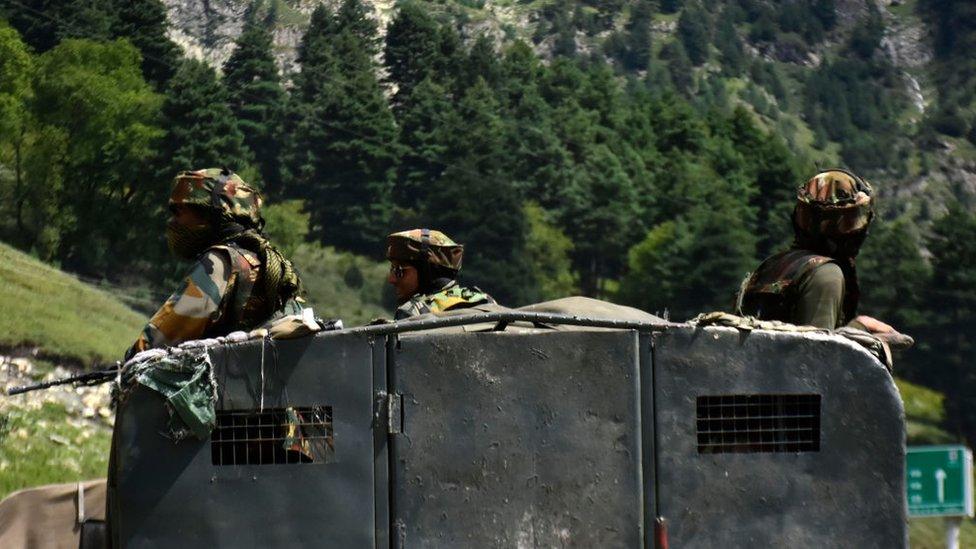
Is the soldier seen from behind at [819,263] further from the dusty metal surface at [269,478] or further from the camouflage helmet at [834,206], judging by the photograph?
the dusty metal surface at [269,478]

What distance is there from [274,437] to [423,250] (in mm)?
4772

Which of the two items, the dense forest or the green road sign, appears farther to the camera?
the dense forest

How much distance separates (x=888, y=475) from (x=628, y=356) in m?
0.89

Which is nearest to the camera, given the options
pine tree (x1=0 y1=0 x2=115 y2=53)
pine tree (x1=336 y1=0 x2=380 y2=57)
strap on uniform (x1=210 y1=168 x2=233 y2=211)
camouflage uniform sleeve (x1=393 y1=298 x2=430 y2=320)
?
strap on uniform (x1=210 y1=168 x2=233 y2=211)

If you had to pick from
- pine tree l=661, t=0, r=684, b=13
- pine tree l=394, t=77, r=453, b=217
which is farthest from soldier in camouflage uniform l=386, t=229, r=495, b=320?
pine tree l=661, t=0, r=684, b=13

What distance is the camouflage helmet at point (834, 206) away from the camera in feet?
23.3

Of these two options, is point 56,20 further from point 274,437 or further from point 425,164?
point 274,437

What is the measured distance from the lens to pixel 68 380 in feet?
20.0

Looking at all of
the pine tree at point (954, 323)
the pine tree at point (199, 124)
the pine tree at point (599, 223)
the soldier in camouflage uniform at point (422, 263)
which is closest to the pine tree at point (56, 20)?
the pine tree at point (199, 124)

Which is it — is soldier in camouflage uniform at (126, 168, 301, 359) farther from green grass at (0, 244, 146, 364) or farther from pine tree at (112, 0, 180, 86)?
pine tree at (112, 0, 180, 86)

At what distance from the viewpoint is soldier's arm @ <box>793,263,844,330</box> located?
22.2 feet

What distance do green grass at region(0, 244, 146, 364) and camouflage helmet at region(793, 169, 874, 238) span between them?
32.6 metres

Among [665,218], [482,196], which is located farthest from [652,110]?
[482,196]

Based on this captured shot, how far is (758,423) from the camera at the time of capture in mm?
5609
